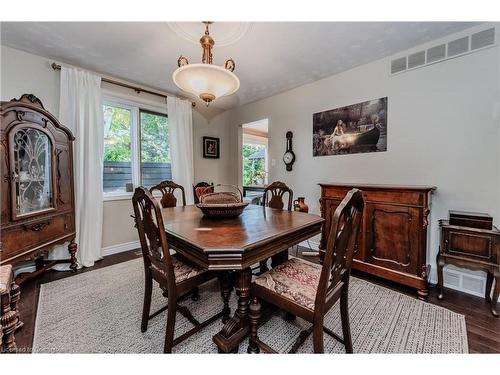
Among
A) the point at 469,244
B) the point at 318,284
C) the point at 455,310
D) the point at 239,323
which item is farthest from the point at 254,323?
the point at 469,244

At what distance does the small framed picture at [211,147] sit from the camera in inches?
168

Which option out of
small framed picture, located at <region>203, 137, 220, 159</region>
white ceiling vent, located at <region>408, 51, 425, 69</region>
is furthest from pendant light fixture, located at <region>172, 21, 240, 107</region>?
small framed picture, located at <region>203, 137, 220, 159</region>

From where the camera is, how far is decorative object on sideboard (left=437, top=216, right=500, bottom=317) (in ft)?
5.80

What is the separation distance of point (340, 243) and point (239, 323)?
805mm

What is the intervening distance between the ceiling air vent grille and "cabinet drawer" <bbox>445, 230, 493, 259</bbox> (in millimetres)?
1780

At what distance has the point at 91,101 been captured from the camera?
280 cm

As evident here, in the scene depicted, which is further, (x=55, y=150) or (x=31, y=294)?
(x=55, y=150)

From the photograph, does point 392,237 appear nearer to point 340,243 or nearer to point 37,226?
point 340,243

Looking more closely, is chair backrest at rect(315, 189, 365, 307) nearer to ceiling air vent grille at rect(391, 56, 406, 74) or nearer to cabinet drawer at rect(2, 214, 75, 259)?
ceiling air vent grille at rect(391, 56, 406, 74)

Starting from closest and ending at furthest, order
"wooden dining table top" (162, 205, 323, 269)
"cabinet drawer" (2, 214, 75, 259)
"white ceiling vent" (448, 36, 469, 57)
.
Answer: "wooden dining table top" (162, 205, 323, 269), "cabinet drawer" (2, 214, 75, 259), "white ceiling vent" (448, 36, 469, 57)
